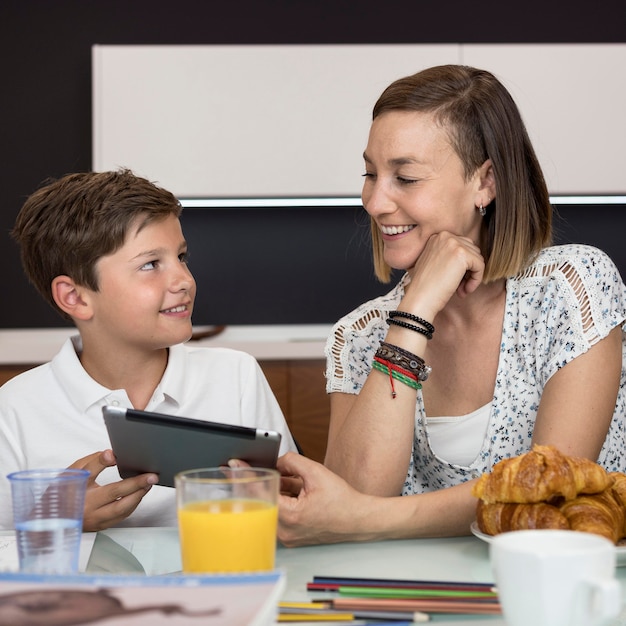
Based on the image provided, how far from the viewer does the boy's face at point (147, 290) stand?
172 cm

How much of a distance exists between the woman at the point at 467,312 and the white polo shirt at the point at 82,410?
221 millimetres

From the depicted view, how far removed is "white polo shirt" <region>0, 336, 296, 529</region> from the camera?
63.5 inches

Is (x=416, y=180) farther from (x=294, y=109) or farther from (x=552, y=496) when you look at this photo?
(x=294, y=109)

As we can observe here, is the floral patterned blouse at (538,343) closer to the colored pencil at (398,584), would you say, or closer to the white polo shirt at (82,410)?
the white polo shirt at (82,410)

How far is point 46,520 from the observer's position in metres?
0.90

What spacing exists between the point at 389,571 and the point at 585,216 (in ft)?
11.3

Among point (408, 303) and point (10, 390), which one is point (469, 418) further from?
point (10, 390)

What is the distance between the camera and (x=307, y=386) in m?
3.32

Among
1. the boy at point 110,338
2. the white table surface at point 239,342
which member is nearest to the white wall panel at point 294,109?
the white table surface at point 239,342

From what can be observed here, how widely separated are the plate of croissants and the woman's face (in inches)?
28.5

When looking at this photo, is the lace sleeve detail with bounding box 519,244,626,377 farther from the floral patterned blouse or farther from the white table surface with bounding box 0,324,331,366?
the white table surface with bounding box 0,324,331,366

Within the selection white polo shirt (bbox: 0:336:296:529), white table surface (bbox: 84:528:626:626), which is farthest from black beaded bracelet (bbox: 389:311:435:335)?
white table surface (bbox: 84:528:626:626)

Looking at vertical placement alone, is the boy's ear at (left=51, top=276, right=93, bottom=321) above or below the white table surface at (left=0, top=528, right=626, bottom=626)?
above

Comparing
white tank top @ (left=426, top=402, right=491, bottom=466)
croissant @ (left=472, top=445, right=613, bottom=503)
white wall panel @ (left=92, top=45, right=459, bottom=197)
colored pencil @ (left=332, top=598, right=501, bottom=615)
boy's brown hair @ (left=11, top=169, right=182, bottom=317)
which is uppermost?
white wall panel @ (left=92, top=45, right=459, bottom=197)
